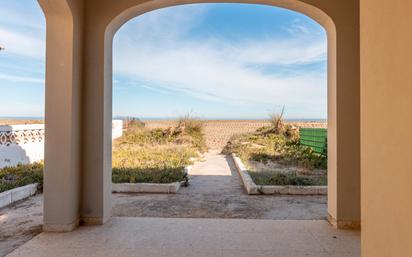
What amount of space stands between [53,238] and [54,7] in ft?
9.04

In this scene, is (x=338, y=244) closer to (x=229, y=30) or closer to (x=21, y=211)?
(x=21, y=211)

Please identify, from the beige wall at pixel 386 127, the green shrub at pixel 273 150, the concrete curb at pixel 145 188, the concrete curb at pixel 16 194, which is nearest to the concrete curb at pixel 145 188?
the concrete curb at pixel 145 188

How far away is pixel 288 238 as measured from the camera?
332 centimetres

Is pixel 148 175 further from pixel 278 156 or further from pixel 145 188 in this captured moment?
pixel 278 156

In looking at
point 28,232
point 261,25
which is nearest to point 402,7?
point 28,232

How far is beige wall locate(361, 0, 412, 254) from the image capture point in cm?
120

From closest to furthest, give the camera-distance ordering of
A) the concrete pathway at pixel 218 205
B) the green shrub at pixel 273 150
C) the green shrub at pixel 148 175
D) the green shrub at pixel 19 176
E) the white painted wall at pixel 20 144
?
the concrete pathway at pixel 218 205 < the green shrub at pixel 19 176 < the green shrub at pixel 148 175 < the white painted wall at pixel 20 144 < the green shrub at pixel 273 150

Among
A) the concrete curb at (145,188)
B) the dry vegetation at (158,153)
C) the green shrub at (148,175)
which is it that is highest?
the dry vegetation at (158,153)

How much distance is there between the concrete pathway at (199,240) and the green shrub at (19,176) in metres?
2.75

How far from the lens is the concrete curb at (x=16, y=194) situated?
184 inches

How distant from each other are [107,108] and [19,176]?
12.4 ft

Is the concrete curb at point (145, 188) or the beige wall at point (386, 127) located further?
the concrete curb at point (145, 188)

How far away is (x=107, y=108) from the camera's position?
12.7 ft

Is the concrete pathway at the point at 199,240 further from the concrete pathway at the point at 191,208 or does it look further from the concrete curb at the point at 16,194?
the concrete curb at the point at 16,194
